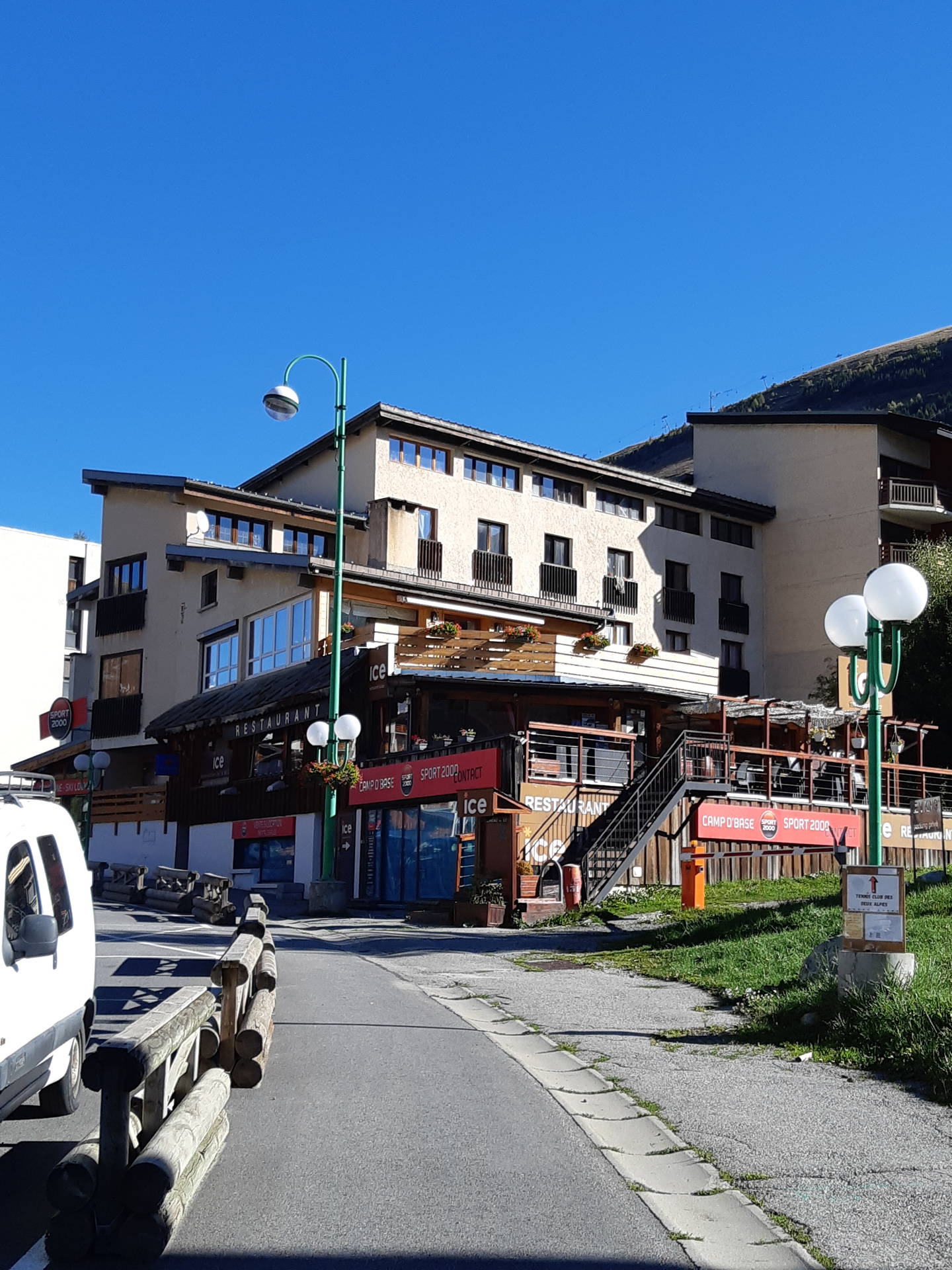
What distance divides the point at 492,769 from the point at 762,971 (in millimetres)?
13191

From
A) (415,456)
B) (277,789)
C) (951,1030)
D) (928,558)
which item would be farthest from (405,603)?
(951,1030)

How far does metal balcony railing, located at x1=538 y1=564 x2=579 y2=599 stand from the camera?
149ft

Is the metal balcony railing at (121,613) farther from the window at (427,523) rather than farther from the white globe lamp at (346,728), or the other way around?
the white globe lamp at (346,728)

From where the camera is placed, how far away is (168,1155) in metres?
5.22

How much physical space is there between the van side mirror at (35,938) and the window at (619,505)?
4205 cm

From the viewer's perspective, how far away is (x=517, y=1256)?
5105mm

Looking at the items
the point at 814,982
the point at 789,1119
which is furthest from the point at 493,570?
the point at 789,1119

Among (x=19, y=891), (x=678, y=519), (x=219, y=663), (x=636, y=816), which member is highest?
(x=678, y=519)

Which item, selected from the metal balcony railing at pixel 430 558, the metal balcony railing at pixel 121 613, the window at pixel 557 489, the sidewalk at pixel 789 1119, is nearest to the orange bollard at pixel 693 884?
the sidewalk at pixel 789 1119

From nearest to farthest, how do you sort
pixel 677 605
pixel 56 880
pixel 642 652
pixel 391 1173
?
pixel 391 1173 → pixel 56 880 → pixel 642 652 → pixel 677 605

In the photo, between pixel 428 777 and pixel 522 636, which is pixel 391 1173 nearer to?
pixel 428 777

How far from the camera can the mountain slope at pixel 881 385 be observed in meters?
144

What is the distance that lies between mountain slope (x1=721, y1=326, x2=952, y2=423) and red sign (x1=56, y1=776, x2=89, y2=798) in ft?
341

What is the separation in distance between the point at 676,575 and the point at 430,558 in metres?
11.2
